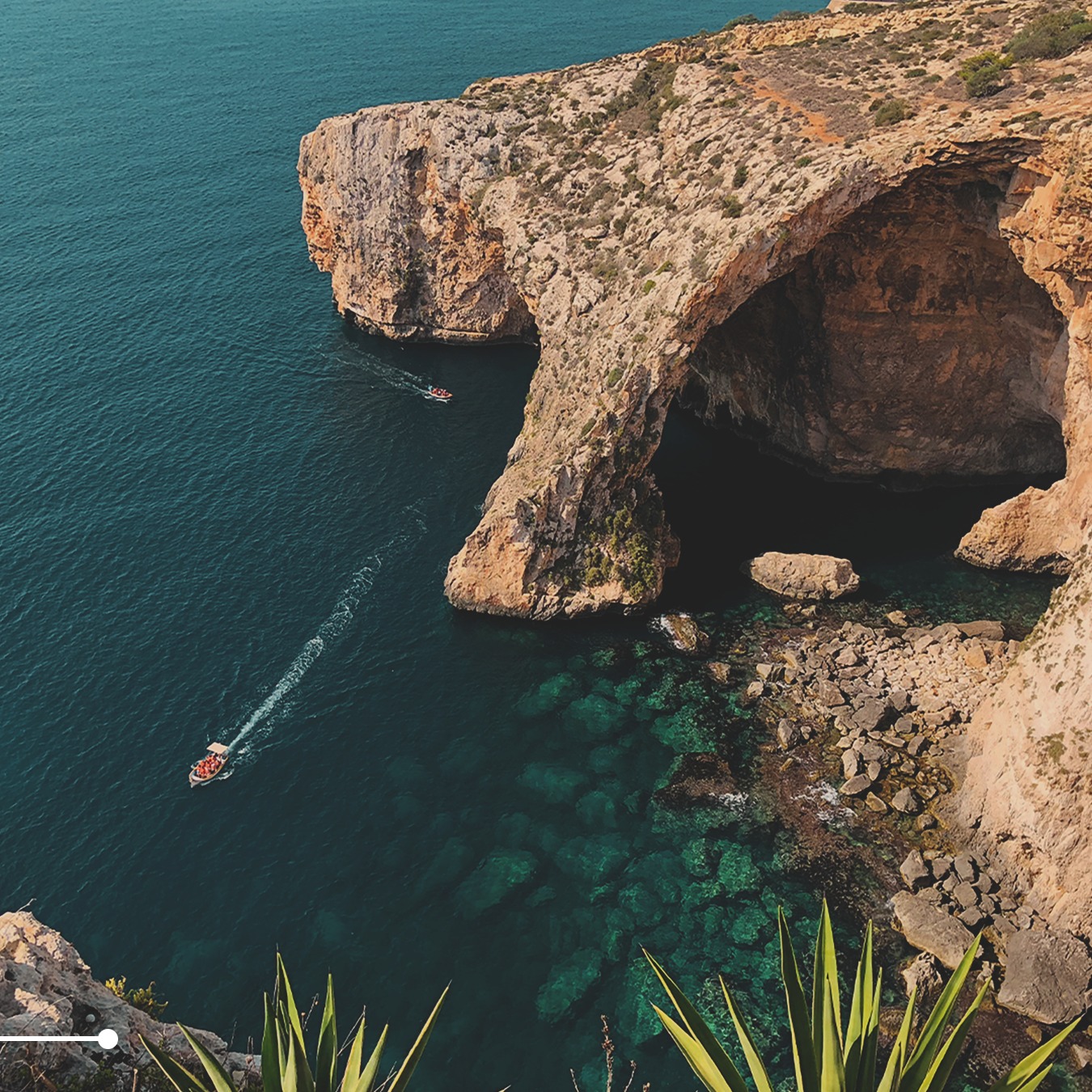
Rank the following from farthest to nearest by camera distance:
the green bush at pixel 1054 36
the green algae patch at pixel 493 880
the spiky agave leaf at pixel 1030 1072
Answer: the green bush at pixel 1054 36 < the green algae patch at pixel 493 880 < the spiky agave leaf at pixel 1030 1072

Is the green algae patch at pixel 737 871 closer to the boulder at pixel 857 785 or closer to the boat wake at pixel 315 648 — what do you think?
the boulder at pixel 857 785

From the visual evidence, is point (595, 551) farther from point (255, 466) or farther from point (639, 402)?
point (255, 466)

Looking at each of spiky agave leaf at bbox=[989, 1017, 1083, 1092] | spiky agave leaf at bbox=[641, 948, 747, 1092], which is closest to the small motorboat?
spiky agave leaf at bbox=[641, 948, 747, 1092]

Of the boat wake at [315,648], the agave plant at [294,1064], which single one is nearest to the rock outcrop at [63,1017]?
the agave plant at [294,1064]

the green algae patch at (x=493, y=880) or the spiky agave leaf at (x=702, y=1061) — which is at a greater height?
the spiky agave leaf at (x=702, y=1061)

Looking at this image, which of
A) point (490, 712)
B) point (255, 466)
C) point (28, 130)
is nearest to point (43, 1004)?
point (490, 712)

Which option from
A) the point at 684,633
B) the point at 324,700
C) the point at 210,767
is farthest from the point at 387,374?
the point at 210,767
